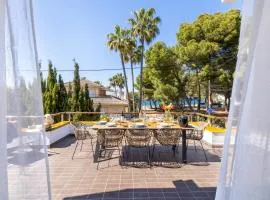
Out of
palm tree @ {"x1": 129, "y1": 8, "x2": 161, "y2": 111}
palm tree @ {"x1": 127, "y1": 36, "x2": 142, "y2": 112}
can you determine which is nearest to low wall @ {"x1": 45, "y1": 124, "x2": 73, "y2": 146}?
palm tree @ {"x1": 129, "y1": 8, "x2": 161, "y2": 111}

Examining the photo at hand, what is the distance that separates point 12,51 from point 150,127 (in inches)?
143

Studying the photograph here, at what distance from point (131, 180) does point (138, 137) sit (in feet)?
3.20

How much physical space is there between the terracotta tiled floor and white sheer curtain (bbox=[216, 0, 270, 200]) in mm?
2045

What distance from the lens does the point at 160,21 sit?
17.2m

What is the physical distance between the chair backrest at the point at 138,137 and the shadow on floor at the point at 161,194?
47.8 inches

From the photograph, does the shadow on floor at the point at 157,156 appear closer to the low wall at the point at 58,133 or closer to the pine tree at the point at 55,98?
the low wall at the point at 58,133

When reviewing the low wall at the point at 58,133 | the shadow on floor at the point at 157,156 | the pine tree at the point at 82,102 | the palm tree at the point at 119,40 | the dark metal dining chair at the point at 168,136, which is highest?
the palm tree at the point at 119,40

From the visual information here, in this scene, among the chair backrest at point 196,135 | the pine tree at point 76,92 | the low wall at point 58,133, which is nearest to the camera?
the chair backrest at point 196,135

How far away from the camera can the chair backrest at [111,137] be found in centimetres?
445

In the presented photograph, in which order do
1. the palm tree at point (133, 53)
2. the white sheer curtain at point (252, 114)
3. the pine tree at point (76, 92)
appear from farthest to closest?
the palm tree at point (133, 53) → the pine tree at point (76, 92) → the white sheer curtain at point (252, 114)

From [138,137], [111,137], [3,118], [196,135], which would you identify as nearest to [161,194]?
[138,137]

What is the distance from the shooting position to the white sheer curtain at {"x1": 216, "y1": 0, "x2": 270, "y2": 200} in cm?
101

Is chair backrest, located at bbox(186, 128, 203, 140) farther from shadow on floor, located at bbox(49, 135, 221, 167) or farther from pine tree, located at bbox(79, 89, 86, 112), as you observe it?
pine tree, located at bbox(79, 89, 86, 112)

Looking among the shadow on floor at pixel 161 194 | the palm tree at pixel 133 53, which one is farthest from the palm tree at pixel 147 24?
→ the shadow on floor at pixel 161 194
